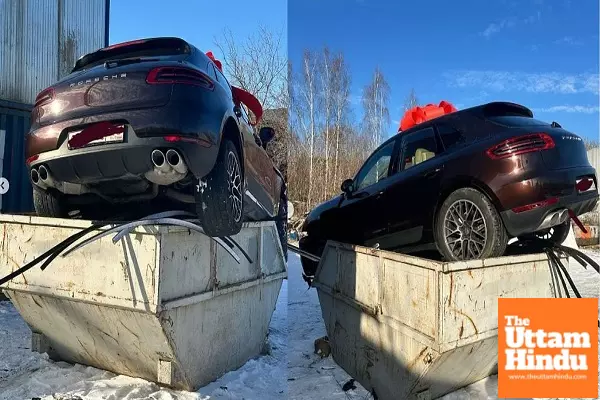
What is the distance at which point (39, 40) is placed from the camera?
712 centimetres

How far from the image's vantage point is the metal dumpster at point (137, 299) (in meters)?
2.80

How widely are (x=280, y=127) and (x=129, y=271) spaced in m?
4.13

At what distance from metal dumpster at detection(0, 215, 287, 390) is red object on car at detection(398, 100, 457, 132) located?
2.48 meters

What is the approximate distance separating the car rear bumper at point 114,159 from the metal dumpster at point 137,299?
35 cm

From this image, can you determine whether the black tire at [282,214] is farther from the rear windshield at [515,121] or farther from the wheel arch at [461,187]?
the rear windshield at [515,121]

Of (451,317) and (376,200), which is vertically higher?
(376,200)

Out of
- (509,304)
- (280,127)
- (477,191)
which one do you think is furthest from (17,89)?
(509,304)

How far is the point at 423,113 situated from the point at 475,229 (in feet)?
7.56

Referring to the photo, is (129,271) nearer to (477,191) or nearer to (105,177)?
(105,177)

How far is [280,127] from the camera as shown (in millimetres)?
6598

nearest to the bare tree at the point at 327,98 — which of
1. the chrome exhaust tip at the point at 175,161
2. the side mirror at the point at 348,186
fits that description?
the side mirror at the point at 348,186

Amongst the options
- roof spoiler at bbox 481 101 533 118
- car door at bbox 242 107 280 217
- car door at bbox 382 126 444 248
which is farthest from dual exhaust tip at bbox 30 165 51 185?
roof spoiler at bbox 481 101 533 118

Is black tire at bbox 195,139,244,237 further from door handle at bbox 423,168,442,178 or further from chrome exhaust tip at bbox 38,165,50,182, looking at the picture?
door handle at bbox 423,168,442,178

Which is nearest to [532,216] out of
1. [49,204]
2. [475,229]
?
[475,229]
